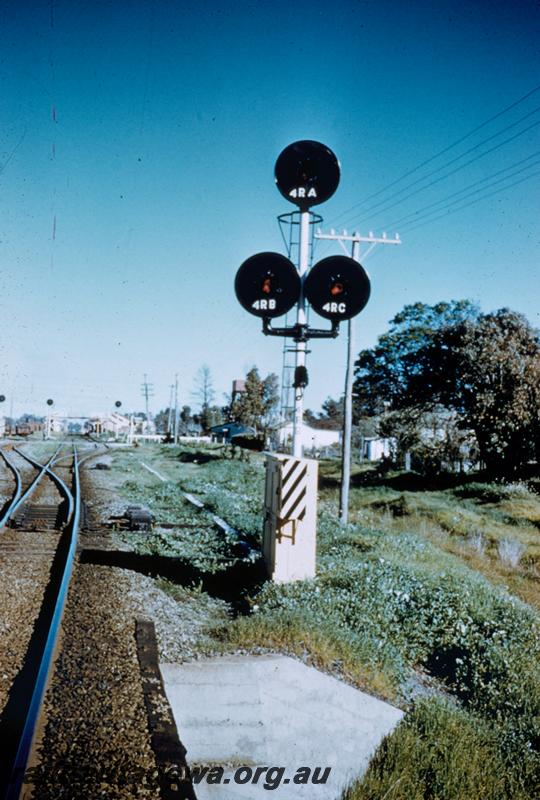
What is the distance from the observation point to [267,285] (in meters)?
5.98

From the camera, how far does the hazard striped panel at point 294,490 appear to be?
6387mm

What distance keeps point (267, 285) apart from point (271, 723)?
13.4 ft

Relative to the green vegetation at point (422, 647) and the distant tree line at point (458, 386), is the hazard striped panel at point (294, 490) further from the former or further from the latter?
the distant tree line at point (458, 386)

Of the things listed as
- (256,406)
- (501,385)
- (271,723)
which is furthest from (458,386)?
(256,406)

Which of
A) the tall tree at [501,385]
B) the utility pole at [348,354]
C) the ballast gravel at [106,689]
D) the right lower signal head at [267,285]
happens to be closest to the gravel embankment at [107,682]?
the ballast gravel at [106,689]

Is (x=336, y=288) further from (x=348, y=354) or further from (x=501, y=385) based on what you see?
(x=501, y=385)

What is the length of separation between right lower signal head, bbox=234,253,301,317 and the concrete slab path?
346 cm

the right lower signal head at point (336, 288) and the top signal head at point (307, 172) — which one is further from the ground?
the top signal head at point (307, 172)

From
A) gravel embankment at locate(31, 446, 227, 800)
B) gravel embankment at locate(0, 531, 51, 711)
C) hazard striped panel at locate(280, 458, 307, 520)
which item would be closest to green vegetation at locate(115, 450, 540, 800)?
gravel embankment at locate(31, 446, 227, 800)

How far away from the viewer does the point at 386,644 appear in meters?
5.35

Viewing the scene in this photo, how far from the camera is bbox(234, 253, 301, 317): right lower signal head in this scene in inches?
234

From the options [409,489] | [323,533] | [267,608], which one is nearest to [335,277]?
[267,608]

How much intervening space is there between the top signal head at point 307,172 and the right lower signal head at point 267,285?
0.87m

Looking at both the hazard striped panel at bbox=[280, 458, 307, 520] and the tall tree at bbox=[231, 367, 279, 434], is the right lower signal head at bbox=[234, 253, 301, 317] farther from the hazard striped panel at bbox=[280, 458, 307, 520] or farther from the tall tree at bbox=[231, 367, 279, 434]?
the tall tree at bbox=[231, 367, 279, 434]
